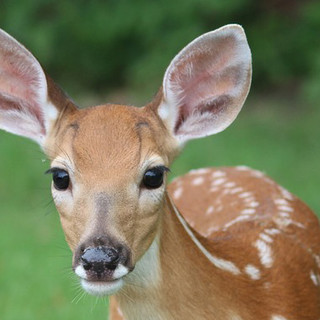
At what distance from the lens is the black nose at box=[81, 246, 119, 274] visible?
3.32 metres

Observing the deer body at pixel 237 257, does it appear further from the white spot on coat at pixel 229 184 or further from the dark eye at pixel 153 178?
Answer: the dark eye at pixel 153 178

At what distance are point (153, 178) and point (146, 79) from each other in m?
8.32

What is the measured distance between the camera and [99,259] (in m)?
3.32

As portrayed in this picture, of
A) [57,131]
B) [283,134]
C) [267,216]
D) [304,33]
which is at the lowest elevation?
[267,216]

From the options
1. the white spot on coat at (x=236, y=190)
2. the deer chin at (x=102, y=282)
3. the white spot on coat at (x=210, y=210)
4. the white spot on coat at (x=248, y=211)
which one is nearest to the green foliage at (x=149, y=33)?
the white spot on coat at (x=236, y=190)

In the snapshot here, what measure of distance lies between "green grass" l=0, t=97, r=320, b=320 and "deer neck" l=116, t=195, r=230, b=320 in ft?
4.48

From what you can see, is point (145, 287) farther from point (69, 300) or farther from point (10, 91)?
point (69, 300)

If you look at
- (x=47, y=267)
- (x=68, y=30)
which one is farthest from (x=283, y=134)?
(x=47, y=267)

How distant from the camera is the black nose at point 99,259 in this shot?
332cm

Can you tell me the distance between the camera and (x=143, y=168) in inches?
141

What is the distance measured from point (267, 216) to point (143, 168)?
125 centimetres

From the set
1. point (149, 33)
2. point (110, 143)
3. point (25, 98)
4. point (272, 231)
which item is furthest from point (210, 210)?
point (149, 33)

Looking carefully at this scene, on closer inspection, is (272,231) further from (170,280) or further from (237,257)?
(170,280)

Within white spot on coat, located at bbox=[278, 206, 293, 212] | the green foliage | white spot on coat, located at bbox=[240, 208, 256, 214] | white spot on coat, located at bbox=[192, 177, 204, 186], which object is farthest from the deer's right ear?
the green foliage
